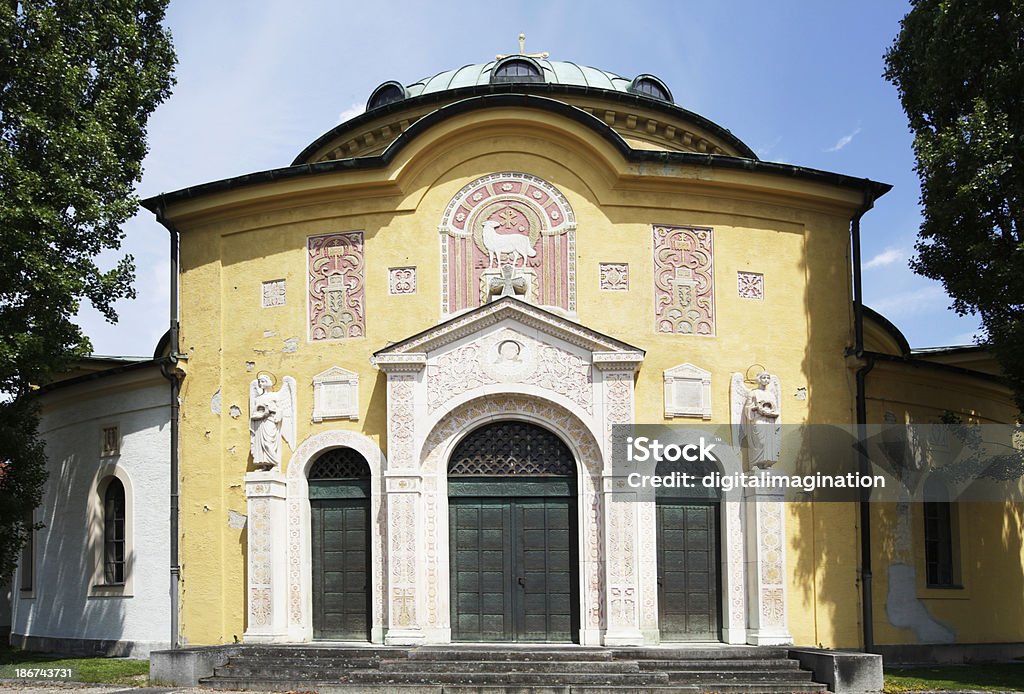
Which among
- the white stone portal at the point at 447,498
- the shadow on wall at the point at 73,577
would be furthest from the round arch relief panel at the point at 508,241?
the shadow on wall at the point at 73,577

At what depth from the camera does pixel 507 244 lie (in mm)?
17703

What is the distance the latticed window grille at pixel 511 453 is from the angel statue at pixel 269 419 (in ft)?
8.99

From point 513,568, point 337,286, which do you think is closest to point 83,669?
point 513,568

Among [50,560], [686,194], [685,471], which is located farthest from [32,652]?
[686,194]

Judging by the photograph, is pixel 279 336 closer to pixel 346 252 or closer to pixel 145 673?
pixel 346 252

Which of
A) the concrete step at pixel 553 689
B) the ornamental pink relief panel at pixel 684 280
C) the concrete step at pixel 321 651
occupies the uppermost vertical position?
the ornamental pink relief panel at pixel 684 280

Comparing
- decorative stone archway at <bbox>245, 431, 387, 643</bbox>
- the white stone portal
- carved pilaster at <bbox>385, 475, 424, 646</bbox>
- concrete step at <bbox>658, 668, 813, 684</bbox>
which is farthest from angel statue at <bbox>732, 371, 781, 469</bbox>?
decorative stone archway at <bbox>245, 431, 387, 643</bbox>

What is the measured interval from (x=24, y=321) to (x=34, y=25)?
15.9 feet

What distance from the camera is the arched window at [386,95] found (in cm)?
2445

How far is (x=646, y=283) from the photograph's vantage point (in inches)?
→ 693

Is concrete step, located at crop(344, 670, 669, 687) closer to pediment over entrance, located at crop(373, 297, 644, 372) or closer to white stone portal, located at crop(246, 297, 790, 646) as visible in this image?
white stone portal, located at crop(246, 297, 790, 646)

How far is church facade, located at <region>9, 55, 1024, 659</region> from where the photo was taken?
16.9 metres

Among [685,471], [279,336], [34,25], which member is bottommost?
[685,471]

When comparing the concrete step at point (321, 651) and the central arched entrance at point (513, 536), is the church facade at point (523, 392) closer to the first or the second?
the central arched entrance at point (513, 536)
